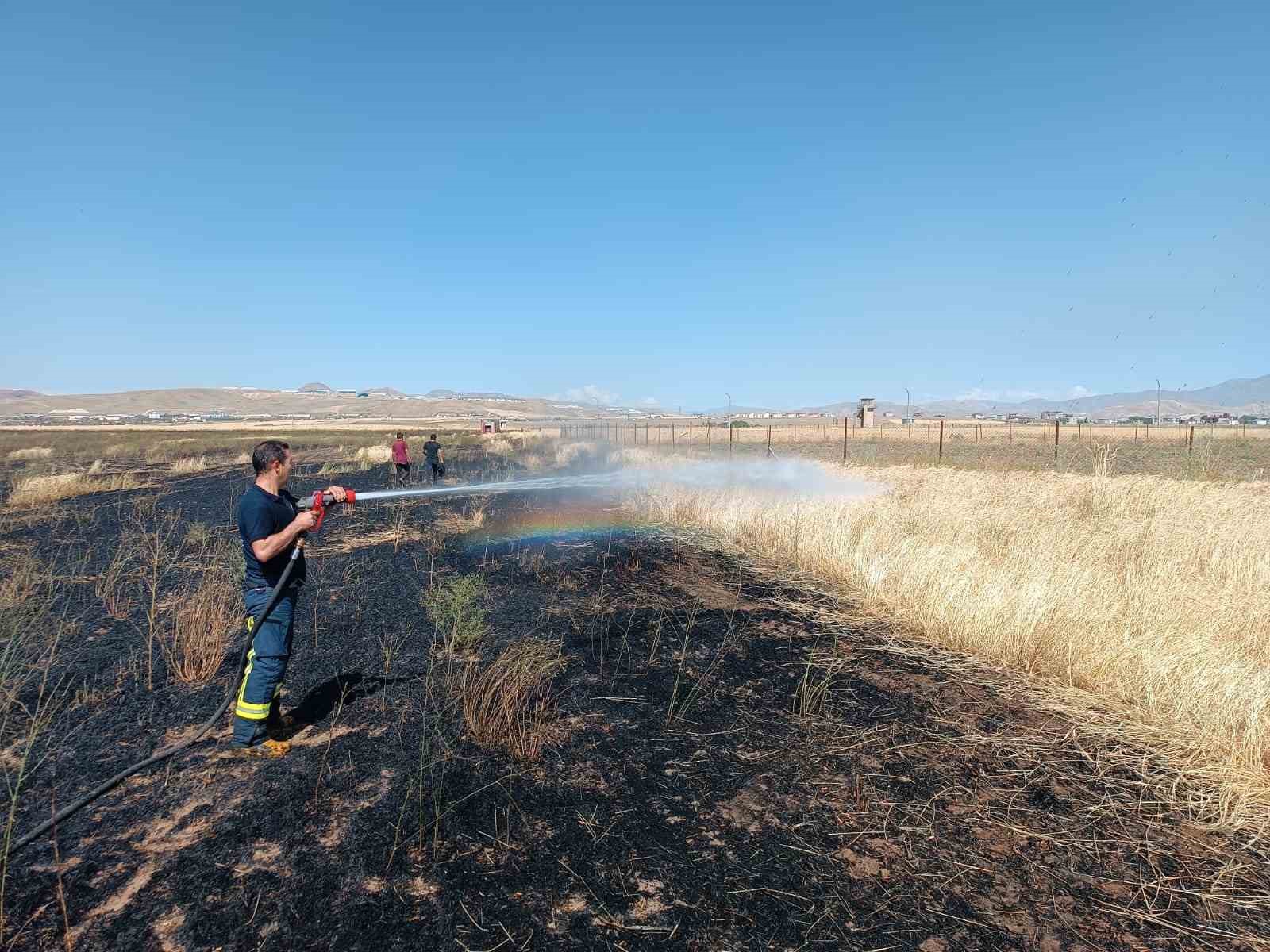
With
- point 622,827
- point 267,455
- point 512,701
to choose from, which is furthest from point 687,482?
point 622,827

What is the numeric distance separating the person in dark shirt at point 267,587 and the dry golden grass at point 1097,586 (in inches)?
228

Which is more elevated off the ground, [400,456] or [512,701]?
[400,456]

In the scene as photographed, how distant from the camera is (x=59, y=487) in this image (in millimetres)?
17359

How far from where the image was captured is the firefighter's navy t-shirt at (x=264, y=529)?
13.2ft

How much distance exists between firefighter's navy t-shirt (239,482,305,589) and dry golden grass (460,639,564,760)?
1595 millimetres

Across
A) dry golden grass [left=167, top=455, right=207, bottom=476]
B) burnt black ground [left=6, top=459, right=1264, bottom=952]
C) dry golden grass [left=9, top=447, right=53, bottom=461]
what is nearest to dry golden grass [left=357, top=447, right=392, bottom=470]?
dry golden grass [left=167, top=455, right=207, bottom=476]

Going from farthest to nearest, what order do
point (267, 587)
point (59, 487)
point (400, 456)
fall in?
point (400, 456), point (59, 487), point (267, 587)

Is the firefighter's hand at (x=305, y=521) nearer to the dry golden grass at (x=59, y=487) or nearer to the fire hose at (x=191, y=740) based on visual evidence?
the fire hose at (x=191, y=740)

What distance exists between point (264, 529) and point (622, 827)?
3030 mm

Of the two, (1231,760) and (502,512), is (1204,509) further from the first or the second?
(502,512)

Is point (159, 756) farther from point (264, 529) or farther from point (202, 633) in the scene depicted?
point (202, 633)

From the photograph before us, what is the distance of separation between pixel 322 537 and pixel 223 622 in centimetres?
595

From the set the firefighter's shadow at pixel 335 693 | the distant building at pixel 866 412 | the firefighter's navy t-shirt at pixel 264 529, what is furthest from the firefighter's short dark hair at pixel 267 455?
the distant building at pixel 866 412

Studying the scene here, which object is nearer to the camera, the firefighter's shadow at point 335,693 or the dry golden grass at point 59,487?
the firefighter's shadow at point 335,693
